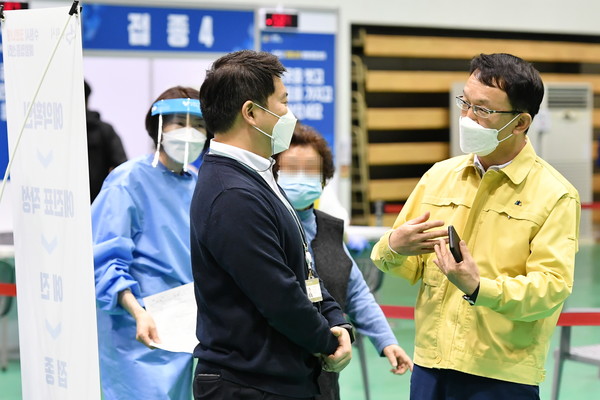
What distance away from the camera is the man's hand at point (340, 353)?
2098 millimetres

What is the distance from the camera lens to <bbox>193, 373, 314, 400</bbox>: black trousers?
6.61ft

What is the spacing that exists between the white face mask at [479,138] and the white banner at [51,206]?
98cm

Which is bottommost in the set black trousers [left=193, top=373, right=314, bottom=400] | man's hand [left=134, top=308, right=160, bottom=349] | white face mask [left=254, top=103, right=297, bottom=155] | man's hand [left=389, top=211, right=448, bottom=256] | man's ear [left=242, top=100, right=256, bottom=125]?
man's hand [left=134, top=308, right=160, bottom=349]

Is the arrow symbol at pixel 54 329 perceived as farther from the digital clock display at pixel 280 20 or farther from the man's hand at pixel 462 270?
the digital clock display at pixel 280 20

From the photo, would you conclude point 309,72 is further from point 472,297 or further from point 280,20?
point 472,297

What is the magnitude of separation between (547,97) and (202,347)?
10.5 meters

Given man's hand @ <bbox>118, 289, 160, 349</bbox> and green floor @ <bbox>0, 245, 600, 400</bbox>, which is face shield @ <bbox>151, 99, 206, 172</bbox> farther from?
green floor @ <bbox>0, 245, 600, 400</bbox>

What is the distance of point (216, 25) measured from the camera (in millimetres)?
9367

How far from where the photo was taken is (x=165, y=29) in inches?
361

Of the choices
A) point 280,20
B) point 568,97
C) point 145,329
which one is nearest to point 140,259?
point 145,329

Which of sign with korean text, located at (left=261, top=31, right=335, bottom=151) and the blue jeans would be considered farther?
sign with korean text, located at (left=261, top=31, right=335, bottom=151)

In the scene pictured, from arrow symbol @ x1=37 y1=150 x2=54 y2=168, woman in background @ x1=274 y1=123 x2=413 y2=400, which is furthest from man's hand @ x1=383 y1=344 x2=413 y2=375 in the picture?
arrow symbol @ x1=37 y1=150 x2=54 y2=168

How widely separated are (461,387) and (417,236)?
41 centimetres

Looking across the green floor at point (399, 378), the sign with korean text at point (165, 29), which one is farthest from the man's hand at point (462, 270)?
the sign with korean text at point (165, 29)
